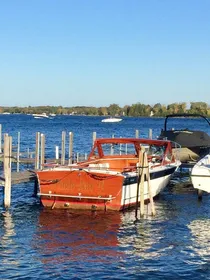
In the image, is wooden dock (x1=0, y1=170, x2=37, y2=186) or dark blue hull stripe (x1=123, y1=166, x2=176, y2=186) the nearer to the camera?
dark blue hull stripe (x1=123, y1=166, x2=176, y2=186)

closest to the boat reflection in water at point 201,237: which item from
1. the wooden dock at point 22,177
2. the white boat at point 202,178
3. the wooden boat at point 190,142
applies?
the white boat at point 202,178

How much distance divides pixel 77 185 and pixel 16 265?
249 inches

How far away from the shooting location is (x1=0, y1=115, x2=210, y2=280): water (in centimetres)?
1259

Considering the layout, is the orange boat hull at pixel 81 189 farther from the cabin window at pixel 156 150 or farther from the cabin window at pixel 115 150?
the cabin window at pixel 156 150

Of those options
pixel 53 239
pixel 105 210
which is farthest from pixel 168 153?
pixel 53 239

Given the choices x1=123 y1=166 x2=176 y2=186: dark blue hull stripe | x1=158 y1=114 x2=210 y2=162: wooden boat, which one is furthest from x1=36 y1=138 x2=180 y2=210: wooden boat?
x1=158 y1=114 x2=210 y2=162: wooden boat

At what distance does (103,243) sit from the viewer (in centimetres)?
1500

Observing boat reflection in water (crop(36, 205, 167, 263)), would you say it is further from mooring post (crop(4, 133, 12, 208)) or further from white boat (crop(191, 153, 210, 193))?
white boat (crop(191, 153, 210, 193))

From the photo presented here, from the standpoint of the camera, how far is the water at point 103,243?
41.3ft

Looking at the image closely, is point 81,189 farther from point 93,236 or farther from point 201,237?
point 201,237

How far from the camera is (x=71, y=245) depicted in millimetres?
14641

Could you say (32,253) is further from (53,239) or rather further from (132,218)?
(132,218)

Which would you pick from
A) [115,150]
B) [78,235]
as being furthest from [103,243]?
[115,150]

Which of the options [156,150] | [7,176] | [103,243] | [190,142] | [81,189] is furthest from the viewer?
[190,142]
